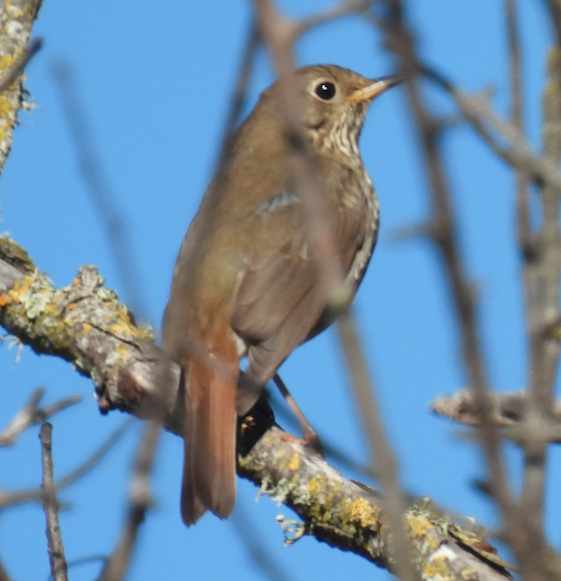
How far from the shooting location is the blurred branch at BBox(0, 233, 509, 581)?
147 inches

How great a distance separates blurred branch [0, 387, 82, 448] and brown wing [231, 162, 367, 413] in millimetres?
1758

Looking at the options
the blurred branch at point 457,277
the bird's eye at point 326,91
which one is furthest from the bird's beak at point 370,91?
the blurred branch at point 457,277

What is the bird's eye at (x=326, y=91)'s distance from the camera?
6020 mm

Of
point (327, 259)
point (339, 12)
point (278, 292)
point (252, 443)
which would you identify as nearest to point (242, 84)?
point (339, 12)

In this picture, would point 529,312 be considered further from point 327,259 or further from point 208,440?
point 208,440

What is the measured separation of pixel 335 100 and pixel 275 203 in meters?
1.23

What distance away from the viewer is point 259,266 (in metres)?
4.78

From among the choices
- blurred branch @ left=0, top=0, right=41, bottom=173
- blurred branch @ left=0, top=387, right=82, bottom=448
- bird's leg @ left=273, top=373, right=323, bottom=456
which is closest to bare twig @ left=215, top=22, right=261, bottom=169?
blurred branch @ left=0, top=387, right=82, bottom=448

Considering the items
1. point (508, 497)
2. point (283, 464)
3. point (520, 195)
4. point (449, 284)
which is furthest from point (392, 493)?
point (283, 464)

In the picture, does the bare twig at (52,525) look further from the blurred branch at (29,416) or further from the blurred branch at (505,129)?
the blurred branch at (505,129)

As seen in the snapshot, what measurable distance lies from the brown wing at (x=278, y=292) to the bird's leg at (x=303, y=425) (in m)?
0.33

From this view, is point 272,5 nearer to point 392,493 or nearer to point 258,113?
point 392,493

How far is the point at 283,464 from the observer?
13.7 ft

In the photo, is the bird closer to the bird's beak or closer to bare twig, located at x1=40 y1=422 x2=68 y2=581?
the bird's beak
